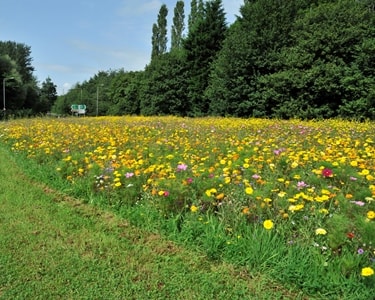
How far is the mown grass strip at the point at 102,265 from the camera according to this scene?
2338 mm

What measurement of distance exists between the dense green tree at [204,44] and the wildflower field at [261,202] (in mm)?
22799

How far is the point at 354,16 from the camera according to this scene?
50.1 feet

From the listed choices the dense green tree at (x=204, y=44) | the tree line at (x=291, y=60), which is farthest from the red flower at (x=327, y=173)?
the dense green tree at (x=204, y=44)

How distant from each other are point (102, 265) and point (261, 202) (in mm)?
1446

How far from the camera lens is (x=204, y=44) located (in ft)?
91.8

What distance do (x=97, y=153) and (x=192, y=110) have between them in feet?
76.3

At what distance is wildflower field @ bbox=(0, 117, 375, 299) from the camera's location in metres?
2.34

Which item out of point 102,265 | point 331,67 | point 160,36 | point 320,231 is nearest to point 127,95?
point 160,36

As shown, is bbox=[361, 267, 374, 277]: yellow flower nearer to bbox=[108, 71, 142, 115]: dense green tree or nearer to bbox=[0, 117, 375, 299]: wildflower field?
bbox=[0, 117, 375, 299]: wildflower field

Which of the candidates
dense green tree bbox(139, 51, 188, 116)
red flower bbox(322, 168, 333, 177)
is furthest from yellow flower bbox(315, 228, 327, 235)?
dense green tree bbox(139, 51, 188, 116)

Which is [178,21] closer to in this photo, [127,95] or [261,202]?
[127,95]

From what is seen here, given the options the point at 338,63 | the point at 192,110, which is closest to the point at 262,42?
the point at 338,63

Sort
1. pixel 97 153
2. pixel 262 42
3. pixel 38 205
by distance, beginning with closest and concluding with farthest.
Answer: pixel 38 205
pixel 97 153
pixel 262 42

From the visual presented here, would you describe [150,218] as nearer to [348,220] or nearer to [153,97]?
[348,220]
